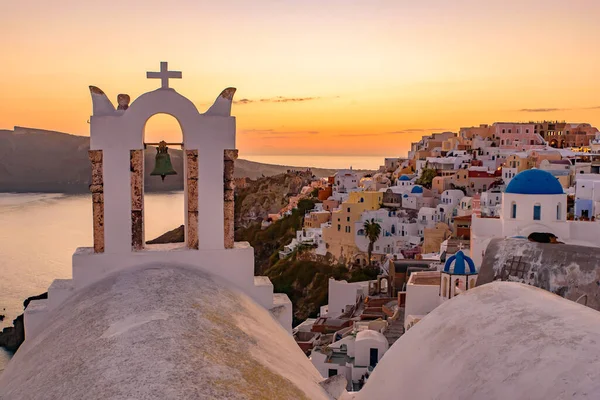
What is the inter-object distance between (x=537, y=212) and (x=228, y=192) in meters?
18.0

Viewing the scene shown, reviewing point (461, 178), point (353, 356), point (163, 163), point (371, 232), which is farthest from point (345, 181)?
point (163, 163)

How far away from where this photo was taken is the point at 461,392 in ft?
9.76

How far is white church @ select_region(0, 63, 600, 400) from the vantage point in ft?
9.20

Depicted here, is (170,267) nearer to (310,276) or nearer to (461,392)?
(461,392)

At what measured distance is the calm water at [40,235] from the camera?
157ft

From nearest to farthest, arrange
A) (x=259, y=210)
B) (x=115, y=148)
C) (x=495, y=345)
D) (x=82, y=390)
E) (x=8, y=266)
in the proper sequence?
(x=82, y=390) → (x=495, y=345) → (x=115, y=148) → (x=8, y=266) → (x=259, y=210)

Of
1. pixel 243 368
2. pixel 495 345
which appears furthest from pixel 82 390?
pixel 495 345

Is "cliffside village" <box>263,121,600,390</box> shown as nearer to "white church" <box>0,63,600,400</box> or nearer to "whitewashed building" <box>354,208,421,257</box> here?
"whitewashed building" <box>354,208,421,257</box>

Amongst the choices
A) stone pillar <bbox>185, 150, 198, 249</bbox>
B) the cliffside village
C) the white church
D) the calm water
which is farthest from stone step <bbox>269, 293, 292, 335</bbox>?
the calm water

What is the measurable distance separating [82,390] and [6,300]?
46.9m

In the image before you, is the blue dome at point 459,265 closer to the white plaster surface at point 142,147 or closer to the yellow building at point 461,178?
the white plaster surface at point 142,147

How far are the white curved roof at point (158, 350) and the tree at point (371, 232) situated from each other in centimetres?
3797

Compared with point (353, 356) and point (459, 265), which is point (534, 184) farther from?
point (353, 356)

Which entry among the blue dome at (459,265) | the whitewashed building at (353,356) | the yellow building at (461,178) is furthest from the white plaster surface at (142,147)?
the yellow building at (461,178)
